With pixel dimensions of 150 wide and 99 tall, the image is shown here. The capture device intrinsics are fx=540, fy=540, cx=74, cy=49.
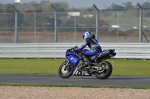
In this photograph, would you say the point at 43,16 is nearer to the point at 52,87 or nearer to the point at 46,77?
the point at 46,77

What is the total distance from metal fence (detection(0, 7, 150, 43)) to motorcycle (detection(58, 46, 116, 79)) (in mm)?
15159

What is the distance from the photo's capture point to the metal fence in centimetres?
3372

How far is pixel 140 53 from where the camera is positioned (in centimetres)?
2769

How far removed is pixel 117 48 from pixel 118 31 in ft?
22.6

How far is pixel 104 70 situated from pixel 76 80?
964 millimetres

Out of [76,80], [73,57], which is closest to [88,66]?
[73,57]

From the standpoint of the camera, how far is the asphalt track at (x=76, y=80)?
618 inches

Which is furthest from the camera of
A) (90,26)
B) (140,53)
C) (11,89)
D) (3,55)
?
(90,26)

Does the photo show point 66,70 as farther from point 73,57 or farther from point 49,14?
point 49,14

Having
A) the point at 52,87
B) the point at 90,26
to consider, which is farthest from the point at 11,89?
the point at 90,26

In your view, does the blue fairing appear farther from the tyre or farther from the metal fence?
the metal fence

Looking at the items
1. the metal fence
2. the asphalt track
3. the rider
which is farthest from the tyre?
the metal fence

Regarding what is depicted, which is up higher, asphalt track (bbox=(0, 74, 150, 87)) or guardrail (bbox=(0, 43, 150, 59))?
guardrail (bbox=(0, 43, 150, 59))

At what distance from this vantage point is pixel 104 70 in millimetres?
17188
